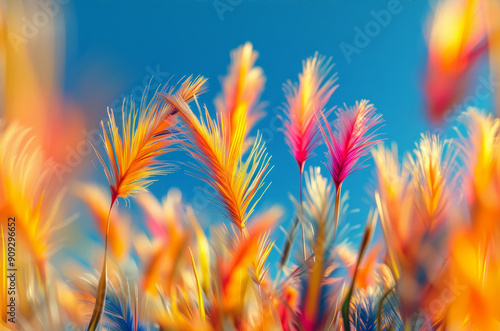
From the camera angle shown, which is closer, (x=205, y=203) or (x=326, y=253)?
(x=326, y=253)

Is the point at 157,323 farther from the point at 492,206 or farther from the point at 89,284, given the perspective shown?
the point at 492,206

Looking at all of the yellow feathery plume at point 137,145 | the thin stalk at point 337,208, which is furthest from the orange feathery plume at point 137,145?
the thin stalk at point 337,208

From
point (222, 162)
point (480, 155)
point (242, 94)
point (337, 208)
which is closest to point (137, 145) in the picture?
point (222, 162)

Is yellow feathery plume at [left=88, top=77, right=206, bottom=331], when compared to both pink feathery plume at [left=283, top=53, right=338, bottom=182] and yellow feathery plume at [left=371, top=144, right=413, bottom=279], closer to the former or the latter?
pink feathery plume at [left=283, top=53, right=338, bottom=182]

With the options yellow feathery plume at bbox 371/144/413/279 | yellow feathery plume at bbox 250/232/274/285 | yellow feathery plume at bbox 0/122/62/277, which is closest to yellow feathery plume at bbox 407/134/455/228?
yellow feathery plume at bbox 371/144/413/279

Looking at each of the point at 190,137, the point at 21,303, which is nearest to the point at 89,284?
the point at 21,303

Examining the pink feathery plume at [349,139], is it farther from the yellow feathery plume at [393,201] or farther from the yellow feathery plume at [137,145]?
the yellow feathery plume at [137,145]
